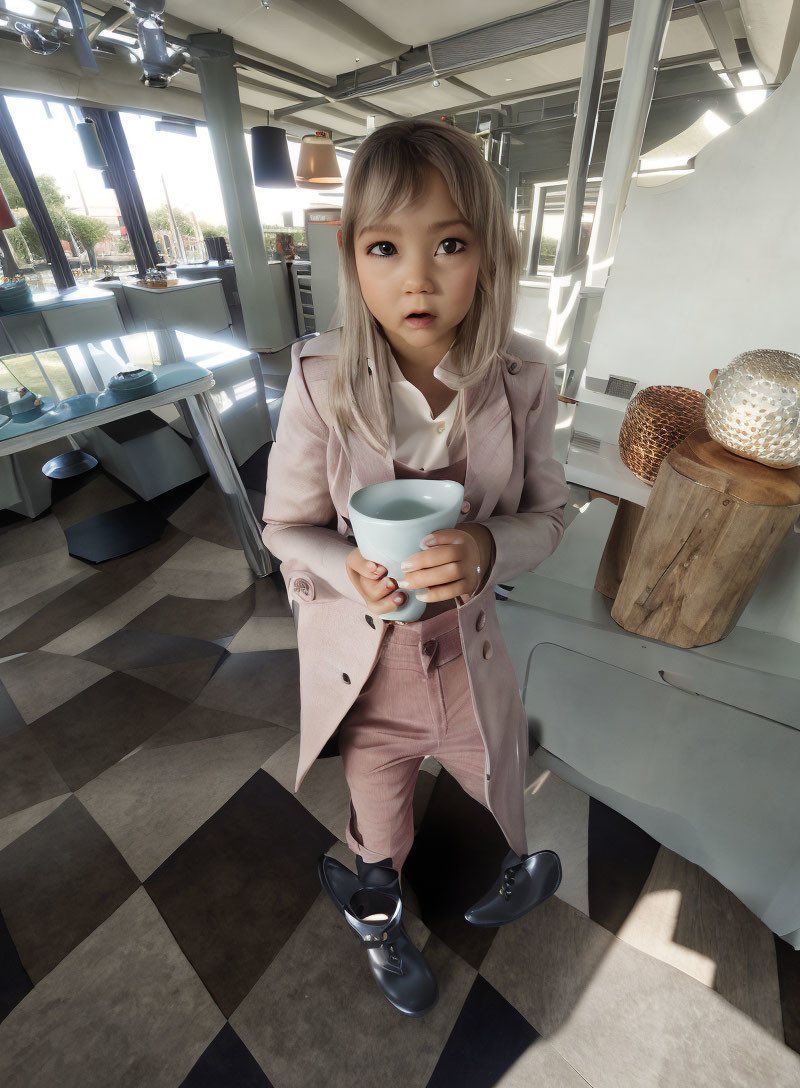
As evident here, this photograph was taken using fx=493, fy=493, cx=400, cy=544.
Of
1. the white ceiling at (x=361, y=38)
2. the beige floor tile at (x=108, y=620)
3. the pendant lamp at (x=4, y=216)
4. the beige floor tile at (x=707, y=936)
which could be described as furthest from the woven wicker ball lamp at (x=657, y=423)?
the pendant lamp at (x=4, y=216)

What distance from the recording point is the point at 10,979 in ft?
3.23

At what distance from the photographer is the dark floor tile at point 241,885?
3.31ft

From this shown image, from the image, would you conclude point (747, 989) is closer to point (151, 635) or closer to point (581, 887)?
point (581, 887)

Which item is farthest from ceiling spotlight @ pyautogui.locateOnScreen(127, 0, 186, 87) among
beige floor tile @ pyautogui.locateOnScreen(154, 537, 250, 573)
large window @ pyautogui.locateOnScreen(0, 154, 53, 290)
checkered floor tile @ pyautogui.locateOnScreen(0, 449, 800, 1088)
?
checkered floor tile @ pyautogui.locateOnScreen(0, 449, 800, 1088)

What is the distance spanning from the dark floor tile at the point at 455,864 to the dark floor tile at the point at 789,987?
544 millimetres

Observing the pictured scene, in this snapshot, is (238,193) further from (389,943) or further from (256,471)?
(389,943)

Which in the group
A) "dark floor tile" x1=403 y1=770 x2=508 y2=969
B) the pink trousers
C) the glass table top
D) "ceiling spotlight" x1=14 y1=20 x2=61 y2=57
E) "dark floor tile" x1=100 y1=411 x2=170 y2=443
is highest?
"ceiling spotlight" x1=14 y1=20 x2=61 y2=57

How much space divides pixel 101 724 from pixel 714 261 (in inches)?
79.6

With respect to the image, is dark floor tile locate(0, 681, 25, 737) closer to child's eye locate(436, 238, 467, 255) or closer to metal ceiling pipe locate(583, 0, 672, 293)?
child's eye locate(436, 238, 467, 255)

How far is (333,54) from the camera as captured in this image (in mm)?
5039

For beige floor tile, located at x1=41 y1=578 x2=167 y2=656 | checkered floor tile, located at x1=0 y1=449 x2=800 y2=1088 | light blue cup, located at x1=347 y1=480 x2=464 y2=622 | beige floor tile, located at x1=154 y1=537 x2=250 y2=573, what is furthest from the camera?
beige floor tile, located at x1=154 y1=537 x2=250 y2=573

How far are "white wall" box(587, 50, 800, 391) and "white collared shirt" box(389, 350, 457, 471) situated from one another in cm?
76

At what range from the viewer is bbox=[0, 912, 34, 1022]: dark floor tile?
953mm

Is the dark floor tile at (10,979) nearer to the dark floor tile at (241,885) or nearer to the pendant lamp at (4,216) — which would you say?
the dark floor tile at (241,885)
